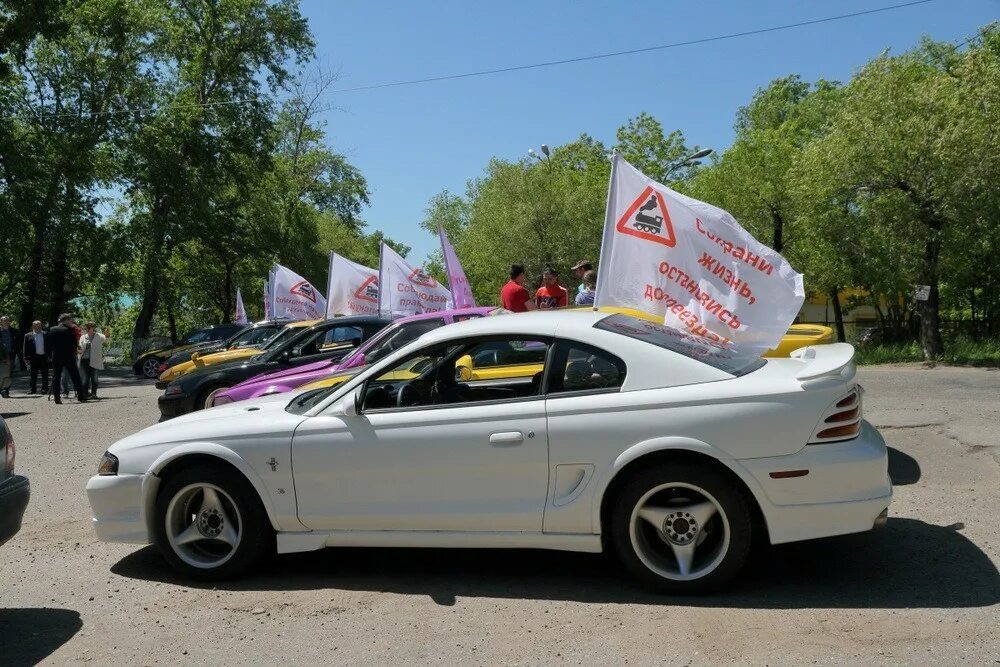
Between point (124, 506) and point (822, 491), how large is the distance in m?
4.00

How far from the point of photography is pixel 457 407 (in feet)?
17.2

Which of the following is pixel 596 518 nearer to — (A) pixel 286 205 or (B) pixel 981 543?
(B) pixel 981 543

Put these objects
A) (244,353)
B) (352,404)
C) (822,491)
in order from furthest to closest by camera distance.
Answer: (244,353) → (352,404) → (822,491)

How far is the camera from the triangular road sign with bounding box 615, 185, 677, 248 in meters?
6.76

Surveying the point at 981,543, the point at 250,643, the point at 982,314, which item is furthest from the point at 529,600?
the point at 982,314

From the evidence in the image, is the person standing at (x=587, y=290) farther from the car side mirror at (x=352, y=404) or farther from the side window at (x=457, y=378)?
the car side mirror at (x=352, y=404)

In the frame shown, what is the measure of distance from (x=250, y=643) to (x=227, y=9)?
37230 mm

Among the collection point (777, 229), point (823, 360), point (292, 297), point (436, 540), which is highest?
point (777, 229)

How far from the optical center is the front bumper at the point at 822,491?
4.71 m

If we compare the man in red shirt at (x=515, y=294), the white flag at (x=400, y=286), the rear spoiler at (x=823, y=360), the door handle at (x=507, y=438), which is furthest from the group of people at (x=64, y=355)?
the rear spoiler at (x=823, y=360)

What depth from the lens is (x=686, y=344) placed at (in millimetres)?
5484

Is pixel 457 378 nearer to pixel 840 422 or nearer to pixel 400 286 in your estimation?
pixel 840 422

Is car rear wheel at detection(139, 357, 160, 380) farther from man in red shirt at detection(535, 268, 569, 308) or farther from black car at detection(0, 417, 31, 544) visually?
black car at detection(0, 417, 31, 544)

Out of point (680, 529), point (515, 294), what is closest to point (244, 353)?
point (515, 294)
